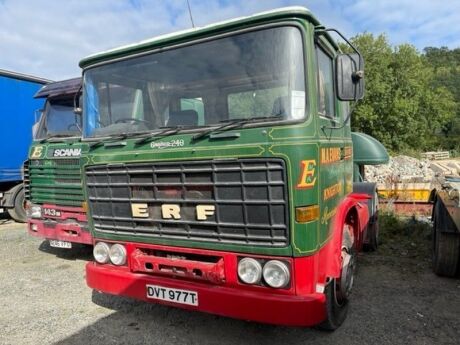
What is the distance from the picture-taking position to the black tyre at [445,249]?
14.7 ft

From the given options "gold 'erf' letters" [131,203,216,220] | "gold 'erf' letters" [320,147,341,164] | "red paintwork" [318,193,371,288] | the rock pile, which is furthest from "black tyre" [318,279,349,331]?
the rock pile

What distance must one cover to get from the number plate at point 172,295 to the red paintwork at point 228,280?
0.03m

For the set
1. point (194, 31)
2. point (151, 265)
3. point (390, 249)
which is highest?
point (194, 31)

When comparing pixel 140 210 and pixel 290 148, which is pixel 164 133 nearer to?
pixel 140 210

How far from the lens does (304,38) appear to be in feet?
8.90

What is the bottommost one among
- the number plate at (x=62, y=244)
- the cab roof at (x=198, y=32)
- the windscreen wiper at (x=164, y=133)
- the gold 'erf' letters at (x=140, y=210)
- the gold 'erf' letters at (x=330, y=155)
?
the number plate at (x=62, y=244)

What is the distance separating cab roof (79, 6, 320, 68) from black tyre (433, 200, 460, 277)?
3.03m

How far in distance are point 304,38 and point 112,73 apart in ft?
5.68

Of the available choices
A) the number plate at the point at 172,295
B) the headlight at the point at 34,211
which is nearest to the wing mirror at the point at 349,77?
the number plate at the point at 172,295

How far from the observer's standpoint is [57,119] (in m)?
6.19

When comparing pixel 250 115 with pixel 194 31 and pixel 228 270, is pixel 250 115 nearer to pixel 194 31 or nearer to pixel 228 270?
pixel 194 31

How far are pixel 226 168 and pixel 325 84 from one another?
1.15 m

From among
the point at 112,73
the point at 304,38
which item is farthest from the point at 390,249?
the point at 112,73

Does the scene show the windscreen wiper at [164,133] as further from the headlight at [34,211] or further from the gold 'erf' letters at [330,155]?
the headlight at [34,211]
